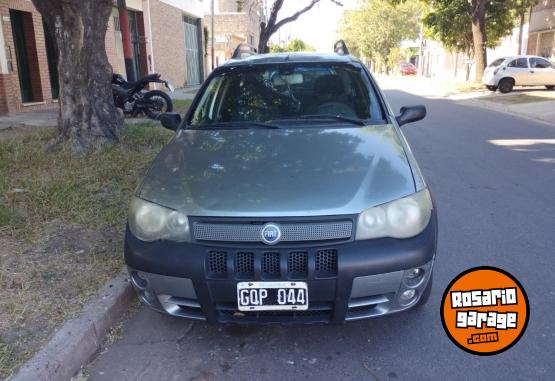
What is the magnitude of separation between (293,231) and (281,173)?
468 mm

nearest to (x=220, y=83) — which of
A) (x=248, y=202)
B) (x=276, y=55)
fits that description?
(x=276, y=55)

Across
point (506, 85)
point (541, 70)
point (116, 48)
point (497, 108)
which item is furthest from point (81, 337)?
point (541, 70)

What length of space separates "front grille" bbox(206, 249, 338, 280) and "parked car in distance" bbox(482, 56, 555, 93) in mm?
21468

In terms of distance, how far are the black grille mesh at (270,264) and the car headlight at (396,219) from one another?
44 centimetres

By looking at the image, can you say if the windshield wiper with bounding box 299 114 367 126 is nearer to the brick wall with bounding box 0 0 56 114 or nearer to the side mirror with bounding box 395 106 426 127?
the side mirror with bounding box 395 106 426 127

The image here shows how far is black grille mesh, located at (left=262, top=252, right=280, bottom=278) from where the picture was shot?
99.3 inches

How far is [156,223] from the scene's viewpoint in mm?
2740

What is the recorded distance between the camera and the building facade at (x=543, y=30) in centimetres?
2684

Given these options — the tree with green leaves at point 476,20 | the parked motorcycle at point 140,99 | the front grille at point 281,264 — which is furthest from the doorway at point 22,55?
the tree with green leaves at point 476,20

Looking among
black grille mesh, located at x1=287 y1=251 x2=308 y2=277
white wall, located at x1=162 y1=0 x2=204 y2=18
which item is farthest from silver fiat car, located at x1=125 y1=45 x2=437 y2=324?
white wall, located at x1=162 y1=0 x2=204 y2=18

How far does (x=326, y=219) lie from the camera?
253 cm

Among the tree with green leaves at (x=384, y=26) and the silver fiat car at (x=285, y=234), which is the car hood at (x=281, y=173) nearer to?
Result: the silver fiat car at (x=285, y=234)

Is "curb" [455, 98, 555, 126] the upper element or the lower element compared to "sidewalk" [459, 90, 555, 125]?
lower

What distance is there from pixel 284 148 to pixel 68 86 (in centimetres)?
513
